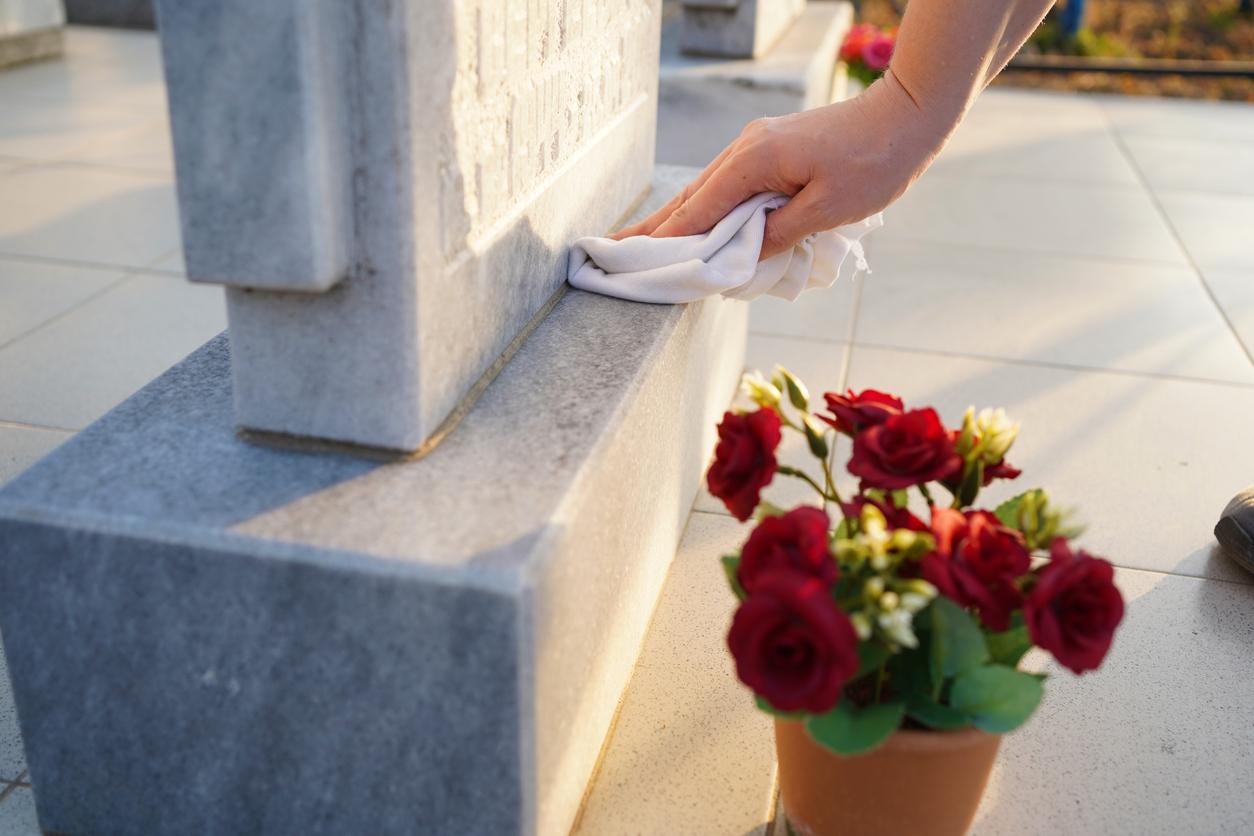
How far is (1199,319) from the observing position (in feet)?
11.6

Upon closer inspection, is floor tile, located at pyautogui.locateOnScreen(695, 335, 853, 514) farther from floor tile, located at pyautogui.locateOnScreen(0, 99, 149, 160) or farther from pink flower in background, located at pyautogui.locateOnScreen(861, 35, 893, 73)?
floor tile, located at pyautogui.locateOnScreen(0, 99, 149, 160)

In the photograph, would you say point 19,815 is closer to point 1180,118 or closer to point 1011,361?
point 1011,361

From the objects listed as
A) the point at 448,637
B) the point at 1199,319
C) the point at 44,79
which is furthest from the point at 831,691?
the point at 44,79

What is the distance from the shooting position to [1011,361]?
3.19 meters

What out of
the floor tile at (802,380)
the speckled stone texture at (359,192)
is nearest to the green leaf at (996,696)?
the speckled stone texture at (359,192)

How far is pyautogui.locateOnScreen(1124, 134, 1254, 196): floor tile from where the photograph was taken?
4.95 metres

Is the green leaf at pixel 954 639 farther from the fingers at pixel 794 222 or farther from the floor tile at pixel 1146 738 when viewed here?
the fingers at pixel 794 222

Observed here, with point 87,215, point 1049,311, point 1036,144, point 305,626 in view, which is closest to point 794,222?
point 305,626

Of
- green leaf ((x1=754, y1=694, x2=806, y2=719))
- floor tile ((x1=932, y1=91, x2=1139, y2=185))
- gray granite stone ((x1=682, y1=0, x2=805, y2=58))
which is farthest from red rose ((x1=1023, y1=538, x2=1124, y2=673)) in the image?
floor tile ((x1=932, y1=91, x2=1139, y2=185))

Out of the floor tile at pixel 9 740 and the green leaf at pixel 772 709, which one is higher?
the green leaf at pixel 772 709

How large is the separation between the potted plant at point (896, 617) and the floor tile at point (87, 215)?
112 inches

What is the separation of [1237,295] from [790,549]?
300 centimetres

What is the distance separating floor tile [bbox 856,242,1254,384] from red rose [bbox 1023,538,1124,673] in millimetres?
2025

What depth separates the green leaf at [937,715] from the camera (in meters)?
1.38
